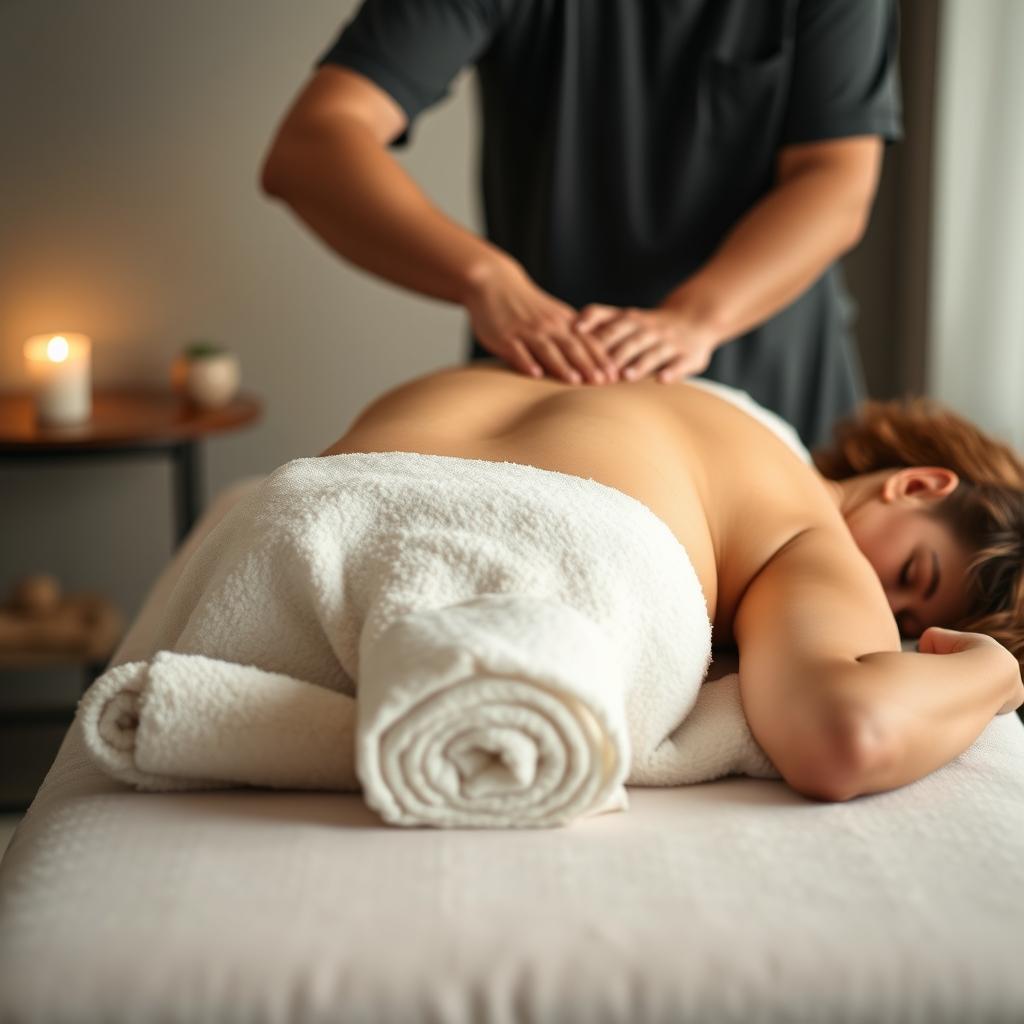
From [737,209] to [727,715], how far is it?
1153mm

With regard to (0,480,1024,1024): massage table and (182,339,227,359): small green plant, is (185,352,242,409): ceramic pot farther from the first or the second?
(0,480,1024,1024): massage table

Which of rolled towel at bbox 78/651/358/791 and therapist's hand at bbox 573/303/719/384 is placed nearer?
rolled towel at bbox 78/651/358/791

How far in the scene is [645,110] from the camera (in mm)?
1922

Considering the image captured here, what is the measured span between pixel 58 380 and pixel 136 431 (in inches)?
7.2

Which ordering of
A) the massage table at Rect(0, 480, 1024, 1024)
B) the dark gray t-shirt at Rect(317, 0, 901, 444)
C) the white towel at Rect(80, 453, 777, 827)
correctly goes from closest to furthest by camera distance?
the massage table at Rect(0, 480, 1024, 1024), the white towel at Rect(80, 453, 777, 827), the dark gray t-shirt at Rect(317, 0, 901, 444)

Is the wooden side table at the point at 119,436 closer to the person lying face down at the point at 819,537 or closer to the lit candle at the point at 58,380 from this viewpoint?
the lit candle at the point at 58,380

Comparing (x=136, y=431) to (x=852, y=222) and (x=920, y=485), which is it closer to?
(x=852, y=222)

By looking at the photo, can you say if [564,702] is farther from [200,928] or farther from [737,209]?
A: [737,209]

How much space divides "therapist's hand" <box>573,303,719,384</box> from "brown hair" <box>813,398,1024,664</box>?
22 cm

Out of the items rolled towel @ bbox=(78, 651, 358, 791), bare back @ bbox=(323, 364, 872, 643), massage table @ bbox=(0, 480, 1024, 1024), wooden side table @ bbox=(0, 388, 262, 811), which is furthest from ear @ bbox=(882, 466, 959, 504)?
wooden side table @ bbox=(0, 388, 262, 811)

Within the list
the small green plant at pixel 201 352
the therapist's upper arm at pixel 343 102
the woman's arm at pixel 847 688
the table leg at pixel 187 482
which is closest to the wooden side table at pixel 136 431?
the table leg at pixel 187 482

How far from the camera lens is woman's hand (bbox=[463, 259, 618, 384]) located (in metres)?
1.50

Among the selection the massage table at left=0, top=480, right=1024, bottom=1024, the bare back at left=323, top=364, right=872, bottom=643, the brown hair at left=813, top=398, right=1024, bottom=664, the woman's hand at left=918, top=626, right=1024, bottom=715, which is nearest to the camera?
the massage table at left=0, top=480, right=1024, bottom=1024

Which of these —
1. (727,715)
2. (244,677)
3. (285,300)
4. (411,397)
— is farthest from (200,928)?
(285,300)
